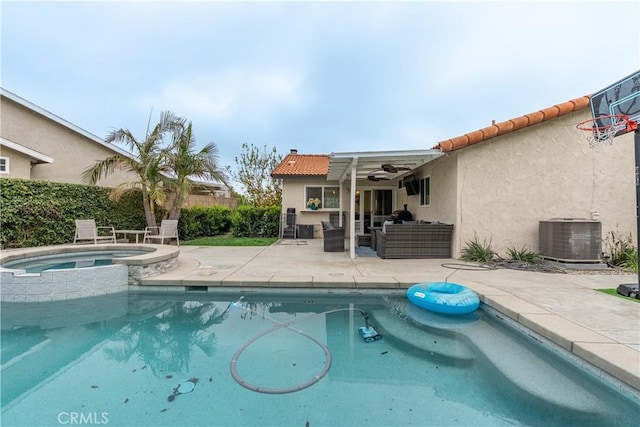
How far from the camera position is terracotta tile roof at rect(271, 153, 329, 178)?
11992mm

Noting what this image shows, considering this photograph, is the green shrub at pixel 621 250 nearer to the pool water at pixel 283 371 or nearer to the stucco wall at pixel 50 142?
the pool water at pixel 283 371

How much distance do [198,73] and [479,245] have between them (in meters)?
11.7

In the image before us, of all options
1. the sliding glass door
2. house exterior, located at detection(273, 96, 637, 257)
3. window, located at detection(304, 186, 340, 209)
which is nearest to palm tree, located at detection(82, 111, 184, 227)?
window, located at detection(304, 186, 340, 209)

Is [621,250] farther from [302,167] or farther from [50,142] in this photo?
[50,142]

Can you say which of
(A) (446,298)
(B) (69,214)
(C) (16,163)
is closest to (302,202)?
(B) (69,214)

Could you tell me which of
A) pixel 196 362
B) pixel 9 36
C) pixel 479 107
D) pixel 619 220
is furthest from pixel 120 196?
pixel 479 107

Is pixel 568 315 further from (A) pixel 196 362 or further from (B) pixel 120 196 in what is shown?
(B) pixel 120 196

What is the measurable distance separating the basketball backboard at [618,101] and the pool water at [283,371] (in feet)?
13.7

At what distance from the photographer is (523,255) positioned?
22.2ft

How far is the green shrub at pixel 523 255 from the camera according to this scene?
22.0 feet

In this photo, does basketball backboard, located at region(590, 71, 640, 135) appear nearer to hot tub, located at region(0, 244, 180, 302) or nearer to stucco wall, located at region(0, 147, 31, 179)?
hot tub, located at region(0, 244, 180, 302)

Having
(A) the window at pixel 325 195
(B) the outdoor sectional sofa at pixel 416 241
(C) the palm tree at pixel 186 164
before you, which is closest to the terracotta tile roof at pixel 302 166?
(A) the window at pixel 325 195

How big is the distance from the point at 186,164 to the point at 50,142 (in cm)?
768

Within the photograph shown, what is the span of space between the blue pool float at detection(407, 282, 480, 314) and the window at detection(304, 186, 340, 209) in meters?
8.25
